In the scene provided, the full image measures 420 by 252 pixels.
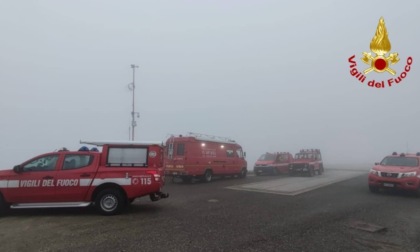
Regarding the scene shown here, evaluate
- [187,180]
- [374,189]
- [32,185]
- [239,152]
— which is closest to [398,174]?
[374,189]

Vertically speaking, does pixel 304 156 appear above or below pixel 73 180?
above

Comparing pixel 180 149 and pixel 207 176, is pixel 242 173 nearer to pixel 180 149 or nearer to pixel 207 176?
pixel 207 176

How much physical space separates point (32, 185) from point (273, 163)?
20709mm

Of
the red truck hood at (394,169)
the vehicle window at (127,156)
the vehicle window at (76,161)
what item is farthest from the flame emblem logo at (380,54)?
the vehicle window at (76,161)

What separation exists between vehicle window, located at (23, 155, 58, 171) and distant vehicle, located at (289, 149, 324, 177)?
67.1 feet

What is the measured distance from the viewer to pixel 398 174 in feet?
43.5

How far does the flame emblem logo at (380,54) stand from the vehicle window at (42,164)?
1201 cm

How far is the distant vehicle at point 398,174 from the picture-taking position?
1304cm

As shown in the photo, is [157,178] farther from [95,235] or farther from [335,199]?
[335,199]

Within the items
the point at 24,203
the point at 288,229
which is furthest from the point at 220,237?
the point at 24,203

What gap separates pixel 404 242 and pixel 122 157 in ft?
25.2

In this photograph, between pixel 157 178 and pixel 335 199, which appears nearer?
pixel 157 178

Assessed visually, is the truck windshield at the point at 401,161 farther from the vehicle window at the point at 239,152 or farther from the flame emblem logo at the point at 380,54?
the vehicle window at the point at 239,152

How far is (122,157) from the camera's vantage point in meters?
9.92
